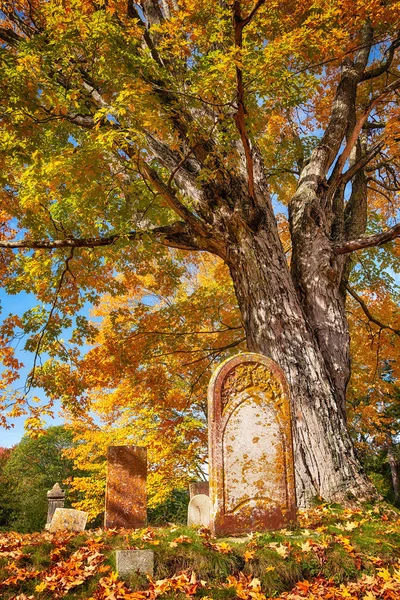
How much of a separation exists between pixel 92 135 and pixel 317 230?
4.36 m

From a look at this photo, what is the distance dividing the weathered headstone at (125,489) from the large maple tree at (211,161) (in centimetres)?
299

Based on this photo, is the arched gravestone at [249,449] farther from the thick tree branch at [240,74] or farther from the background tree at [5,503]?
the background tree at [5,503]

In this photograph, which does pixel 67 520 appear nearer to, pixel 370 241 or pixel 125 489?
pixel 125 489

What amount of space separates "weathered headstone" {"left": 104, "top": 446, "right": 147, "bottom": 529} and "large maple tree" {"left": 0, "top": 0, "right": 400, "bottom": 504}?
118 inches

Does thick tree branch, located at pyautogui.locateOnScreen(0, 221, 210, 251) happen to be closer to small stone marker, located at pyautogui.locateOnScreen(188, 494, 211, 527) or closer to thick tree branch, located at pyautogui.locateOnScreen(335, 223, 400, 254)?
thick tree branch, located at pyautogui.locateOnScreen(335, 223, 400, 254)

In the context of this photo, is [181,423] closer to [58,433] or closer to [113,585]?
[113,585]

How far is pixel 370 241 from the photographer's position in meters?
8.01

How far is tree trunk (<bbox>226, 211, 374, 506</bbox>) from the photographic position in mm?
5914

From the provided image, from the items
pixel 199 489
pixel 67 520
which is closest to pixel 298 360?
pixel 67 520

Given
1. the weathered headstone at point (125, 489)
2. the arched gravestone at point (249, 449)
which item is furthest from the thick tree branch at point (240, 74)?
the weathered headstone at point (125, 489)

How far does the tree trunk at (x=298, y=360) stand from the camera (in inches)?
233

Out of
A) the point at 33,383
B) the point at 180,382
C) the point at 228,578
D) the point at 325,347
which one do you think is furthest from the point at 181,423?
the point at 228,578

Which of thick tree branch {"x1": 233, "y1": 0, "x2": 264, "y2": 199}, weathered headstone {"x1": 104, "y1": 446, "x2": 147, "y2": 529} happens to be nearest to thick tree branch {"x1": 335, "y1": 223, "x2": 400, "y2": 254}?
thick tree branch {"x1": 233, "y1": 0, "x2": 264, "y2": 199}

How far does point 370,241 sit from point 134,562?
644 cm
